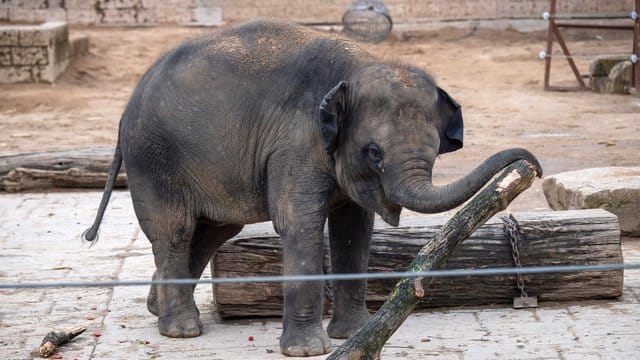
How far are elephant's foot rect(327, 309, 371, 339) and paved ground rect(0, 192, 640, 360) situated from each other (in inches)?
9.2

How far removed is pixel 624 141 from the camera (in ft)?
48.1

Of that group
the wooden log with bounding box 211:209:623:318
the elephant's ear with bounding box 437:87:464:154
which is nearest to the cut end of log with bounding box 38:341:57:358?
the wooden log with bounding box 211:209:623:318

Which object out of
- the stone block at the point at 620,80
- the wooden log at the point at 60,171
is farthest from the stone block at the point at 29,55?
the stone block at the point at 620,80

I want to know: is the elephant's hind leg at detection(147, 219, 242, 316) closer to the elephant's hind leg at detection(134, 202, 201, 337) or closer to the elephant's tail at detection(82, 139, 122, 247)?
the elephant's hind leg at detection(134, 202, 201, 337)

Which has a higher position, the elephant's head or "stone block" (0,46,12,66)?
the elephant's head

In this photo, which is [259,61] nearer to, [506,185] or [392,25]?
[506,185]

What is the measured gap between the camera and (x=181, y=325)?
751cm

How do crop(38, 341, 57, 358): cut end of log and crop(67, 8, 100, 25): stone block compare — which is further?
crop(67, 8, 100, 25): stone block

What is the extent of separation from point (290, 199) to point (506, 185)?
1269mm

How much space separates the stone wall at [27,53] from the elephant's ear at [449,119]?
44.4ft

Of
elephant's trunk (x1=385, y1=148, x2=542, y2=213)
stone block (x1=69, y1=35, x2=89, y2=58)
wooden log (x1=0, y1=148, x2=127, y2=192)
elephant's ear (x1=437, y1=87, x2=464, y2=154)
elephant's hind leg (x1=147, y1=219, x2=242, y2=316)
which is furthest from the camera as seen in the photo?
stone block (x1=69, y1=35, x2=89, y2=58)

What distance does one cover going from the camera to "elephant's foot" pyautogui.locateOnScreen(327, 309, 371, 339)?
734 cm

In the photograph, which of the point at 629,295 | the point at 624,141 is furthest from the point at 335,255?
the point at 624,141

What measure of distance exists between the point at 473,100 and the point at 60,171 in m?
7.72
